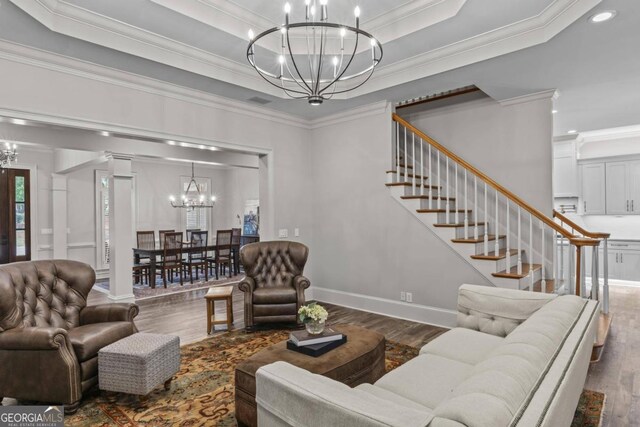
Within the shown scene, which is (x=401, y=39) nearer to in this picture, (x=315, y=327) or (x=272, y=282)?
(x=315, y=327)

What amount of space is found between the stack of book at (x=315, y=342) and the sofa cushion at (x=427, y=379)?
0.58 meters

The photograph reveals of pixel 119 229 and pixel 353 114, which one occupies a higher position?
pixel 353 114

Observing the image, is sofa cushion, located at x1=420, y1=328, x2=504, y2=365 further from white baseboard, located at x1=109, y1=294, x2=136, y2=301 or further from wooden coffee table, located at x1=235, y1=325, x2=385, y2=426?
white baseboard, located at x1=109, y1=294, x2=136, y2=301

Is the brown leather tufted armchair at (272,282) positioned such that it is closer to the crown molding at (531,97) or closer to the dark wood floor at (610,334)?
the dark wood floor at (610,334)

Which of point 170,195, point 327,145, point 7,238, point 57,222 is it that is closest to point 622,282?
point 327,145

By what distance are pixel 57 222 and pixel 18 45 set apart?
18.0ft

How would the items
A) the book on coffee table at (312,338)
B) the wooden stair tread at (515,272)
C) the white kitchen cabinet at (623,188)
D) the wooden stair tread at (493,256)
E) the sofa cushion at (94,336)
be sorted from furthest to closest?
the white kitchen cabinet at (623,188) → the wooden stair tread at (493,256) → the wooden stair tread at (515,272) → the sofa cushion at (94,336) → the book on coffee table at (312,338)

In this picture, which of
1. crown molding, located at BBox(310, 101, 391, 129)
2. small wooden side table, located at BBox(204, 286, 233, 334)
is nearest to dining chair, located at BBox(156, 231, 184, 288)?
small wooden side table, located at BBox(204, 286, 233, 334)

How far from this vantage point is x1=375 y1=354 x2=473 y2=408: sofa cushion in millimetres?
1848

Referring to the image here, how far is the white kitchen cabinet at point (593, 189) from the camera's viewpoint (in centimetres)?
698

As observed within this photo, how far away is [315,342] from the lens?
2598mm

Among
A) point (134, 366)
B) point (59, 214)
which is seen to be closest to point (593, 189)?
point (134, 366)

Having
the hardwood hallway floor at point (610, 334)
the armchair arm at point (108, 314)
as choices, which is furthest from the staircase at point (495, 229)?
the armchair arm at point (108, 314)

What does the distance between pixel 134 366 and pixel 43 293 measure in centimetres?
125
